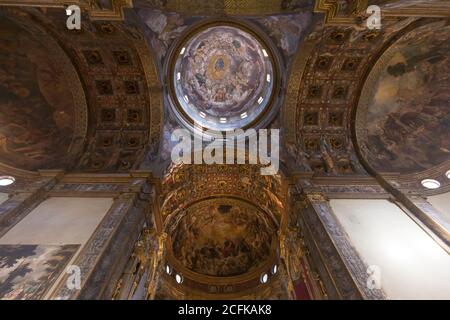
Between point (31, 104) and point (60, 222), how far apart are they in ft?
19.6

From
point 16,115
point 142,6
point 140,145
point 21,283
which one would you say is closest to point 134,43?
point 142,6

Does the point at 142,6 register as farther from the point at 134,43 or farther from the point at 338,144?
the point at 338,144

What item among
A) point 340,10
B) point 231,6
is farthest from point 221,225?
point 340,10

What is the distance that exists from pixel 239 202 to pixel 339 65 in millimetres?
8903

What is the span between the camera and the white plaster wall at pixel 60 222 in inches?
342

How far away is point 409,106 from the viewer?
12961mm

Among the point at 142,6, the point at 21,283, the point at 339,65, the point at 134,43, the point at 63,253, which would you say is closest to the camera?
the point at 21,283

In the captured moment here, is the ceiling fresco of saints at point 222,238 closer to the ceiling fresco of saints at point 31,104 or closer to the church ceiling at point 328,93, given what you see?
the church ceiling at point 328,93

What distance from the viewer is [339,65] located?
12.8 meters

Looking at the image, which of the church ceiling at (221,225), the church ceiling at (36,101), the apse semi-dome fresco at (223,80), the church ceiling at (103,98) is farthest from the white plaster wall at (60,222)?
the apse semi-dome fresco at (223,80)

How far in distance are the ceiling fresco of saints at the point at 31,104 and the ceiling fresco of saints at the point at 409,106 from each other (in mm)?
13326

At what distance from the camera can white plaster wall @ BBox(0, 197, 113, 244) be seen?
342 inches

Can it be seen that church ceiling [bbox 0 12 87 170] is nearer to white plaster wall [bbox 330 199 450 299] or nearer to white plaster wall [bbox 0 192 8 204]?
white plaster wall [bbox 0 192 8 204]

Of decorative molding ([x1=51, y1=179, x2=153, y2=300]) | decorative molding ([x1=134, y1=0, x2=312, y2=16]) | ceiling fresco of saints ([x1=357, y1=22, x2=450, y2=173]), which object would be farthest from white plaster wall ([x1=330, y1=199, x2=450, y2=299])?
decorative molding ([x1=134, y1=0, x2=312, y2=16])
